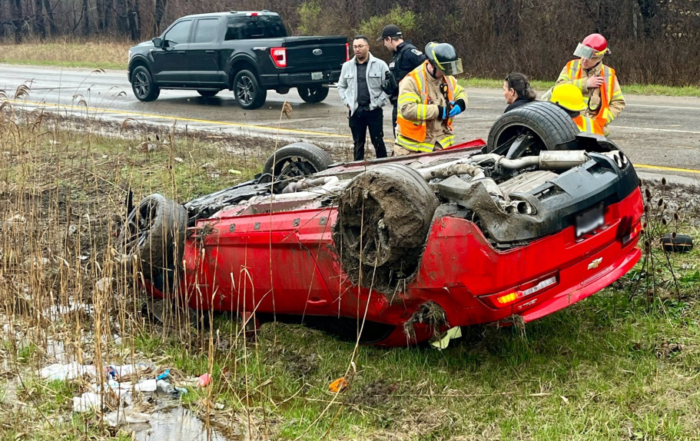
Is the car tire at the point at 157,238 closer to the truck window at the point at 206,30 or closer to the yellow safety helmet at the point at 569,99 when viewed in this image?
the yellow safety helmet at the point at 569,99

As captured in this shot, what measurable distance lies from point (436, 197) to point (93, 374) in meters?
2.14

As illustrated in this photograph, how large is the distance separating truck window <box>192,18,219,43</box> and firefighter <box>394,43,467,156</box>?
35.3 ft

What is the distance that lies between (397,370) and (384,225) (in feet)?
3.00

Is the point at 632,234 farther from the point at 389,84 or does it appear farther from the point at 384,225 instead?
the point at 389,84

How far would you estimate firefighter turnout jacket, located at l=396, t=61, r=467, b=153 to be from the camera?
646 cm

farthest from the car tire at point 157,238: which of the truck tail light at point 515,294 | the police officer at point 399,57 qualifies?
the police officer at point 399,57

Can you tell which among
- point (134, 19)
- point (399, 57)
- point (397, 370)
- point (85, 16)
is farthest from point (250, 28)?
point (85, 16)

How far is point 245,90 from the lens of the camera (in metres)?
15.9

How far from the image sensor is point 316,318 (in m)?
4.70

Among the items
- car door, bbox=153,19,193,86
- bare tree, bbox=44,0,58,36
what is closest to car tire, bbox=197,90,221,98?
car door, bbox=153,19,193,86

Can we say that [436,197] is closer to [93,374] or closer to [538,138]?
[538,138]

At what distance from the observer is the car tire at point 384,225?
382 cm

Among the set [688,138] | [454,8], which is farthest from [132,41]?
[688,138]

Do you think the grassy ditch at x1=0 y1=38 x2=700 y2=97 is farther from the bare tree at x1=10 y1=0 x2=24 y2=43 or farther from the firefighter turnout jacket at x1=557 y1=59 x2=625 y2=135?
the firefighter turnout jacket at x1=557 y1=59 x2=625 y2=135
